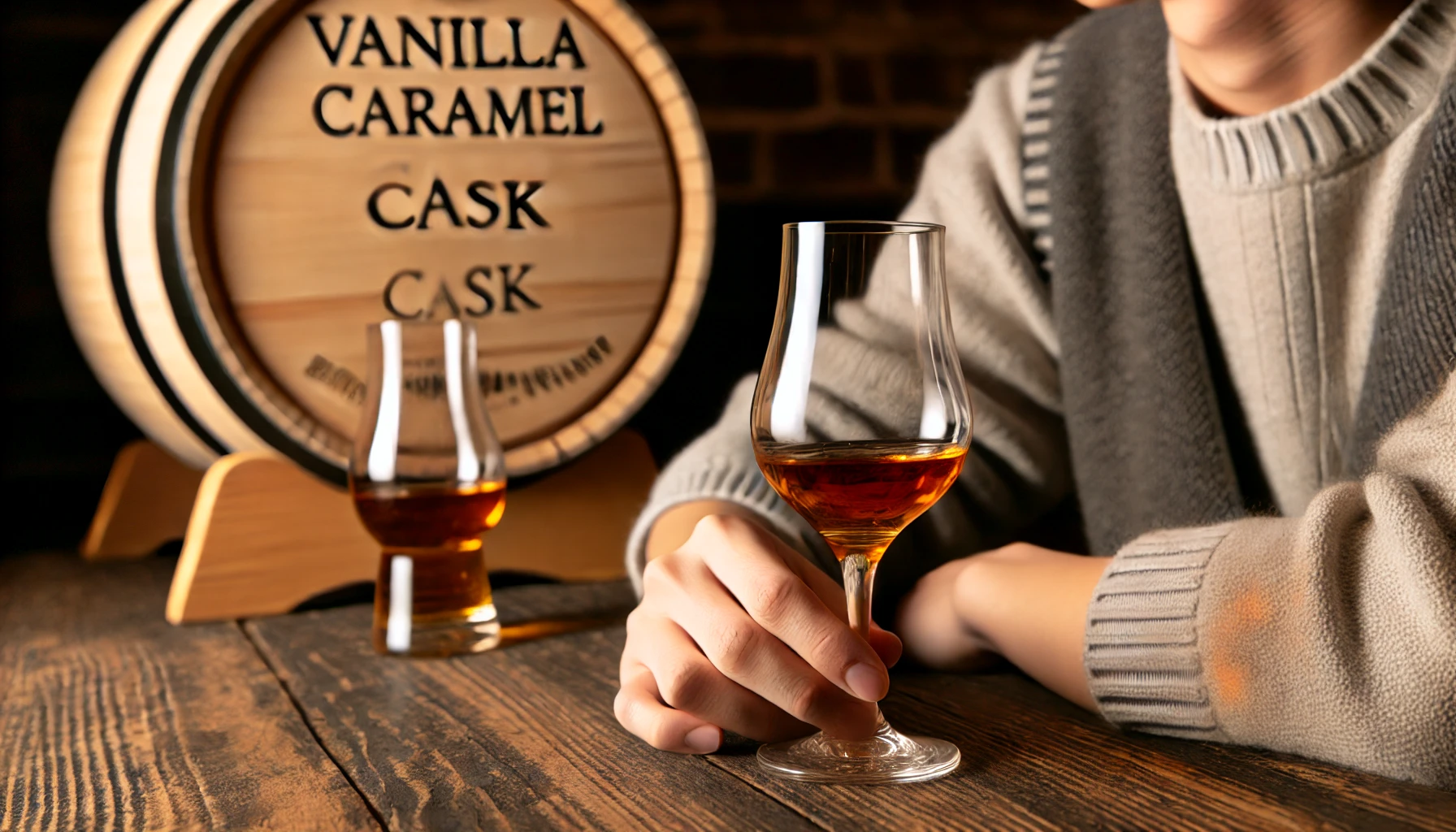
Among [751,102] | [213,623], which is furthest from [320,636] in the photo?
[751,102]

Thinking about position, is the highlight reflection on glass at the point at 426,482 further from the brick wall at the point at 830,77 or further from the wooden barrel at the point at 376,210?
the brick wall at the point at 830,77

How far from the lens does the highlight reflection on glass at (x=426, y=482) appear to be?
1026 millimetres

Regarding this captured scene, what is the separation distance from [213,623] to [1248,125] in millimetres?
971

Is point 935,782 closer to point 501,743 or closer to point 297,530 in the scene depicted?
point 501,743

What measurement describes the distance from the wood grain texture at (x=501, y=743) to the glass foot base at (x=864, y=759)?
0.03 metres

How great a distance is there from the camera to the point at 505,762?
0.72 m

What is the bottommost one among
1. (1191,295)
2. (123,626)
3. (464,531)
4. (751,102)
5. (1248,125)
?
(123,626)

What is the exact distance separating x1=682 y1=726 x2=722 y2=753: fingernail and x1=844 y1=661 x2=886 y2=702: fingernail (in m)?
0.09

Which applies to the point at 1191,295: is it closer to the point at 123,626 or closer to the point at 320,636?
the point at 320,636

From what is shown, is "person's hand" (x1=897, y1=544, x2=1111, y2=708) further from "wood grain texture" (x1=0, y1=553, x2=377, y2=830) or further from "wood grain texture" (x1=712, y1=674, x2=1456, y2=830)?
"wood grain texture" (x1=0, y1=553, x2=377, y2=830)

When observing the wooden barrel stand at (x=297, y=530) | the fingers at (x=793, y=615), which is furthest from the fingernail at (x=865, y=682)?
the wooden barrel stand at (x=297, y=530)

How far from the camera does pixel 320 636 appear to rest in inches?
43.9

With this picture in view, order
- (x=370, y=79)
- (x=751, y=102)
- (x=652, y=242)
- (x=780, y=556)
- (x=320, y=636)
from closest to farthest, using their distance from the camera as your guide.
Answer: (x=780, y=556) → (x=320, y=636) → (x=370, y=79) → (x=652, y=242) → (x=751, y=102)

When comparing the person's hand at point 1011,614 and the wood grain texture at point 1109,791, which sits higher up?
the person's hand at point 1011,614
